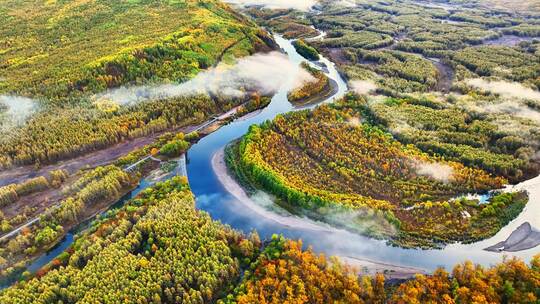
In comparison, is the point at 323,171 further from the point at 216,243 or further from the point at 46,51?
the point at 46,51

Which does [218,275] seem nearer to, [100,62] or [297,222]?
[297,222]

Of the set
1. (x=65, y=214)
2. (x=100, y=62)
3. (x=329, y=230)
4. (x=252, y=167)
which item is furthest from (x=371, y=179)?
(x=100, y=62)

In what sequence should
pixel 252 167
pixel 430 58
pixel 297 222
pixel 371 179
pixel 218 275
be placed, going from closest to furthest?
1. pixel 218 275
2. pixel 297 222
3. pixel 371 179
4. pixel 252 167
5. pixel 430 58

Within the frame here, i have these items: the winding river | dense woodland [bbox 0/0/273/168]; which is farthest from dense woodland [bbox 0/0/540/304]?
the winding river

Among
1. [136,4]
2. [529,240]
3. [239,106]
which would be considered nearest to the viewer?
[529,240]

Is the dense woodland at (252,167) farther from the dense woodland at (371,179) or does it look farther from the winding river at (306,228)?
the winding river at (306,228)

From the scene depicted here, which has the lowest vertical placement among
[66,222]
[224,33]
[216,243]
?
[66,222]

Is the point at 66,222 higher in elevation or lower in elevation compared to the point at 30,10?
lower

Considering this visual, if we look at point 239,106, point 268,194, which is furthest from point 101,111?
point 268,194
